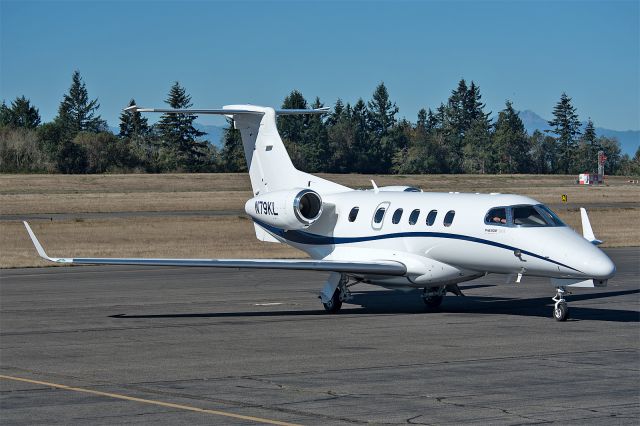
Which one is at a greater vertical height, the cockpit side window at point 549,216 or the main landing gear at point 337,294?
the cockpit side window at point 549,216

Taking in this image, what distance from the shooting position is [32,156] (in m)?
124

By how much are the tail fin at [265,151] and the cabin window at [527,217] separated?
263 inches

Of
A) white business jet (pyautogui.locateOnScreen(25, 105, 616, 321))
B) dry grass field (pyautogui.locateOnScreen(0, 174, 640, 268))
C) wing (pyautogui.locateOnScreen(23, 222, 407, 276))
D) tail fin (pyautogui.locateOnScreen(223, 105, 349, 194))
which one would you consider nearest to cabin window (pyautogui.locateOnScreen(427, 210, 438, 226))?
white business jet (pyautogui.locateOnScreen(25, 105, 616, 321))

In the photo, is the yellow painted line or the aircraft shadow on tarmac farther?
the aircraft shadow on tarmac

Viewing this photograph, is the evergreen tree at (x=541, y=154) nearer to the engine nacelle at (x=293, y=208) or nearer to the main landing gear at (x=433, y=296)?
the engine nacelle at (x=293, y=208)

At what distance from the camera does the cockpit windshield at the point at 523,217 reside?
846 inches

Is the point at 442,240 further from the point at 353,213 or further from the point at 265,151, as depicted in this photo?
the point at 265,151

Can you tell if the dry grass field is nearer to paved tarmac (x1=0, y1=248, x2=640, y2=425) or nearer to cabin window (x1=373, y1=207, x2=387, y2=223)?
paved tarmac (x1=0, y1=248, x2=640, y2=425)

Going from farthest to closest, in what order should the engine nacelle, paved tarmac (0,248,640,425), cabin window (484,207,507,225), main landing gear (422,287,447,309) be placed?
1. the engine nacelle
2. main landing gear (422,287,447,309)
3. cabin window (484,207,507,225)
4. paved tarmac (0,248,640,425)

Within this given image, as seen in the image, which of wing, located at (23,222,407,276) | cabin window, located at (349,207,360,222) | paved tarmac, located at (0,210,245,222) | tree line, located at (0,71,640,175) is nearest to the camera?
wing, located at (23,222,407,276)

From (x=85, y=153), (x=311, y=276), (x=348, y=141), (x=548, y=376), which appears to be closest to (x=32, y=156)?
(x=85, y=153)

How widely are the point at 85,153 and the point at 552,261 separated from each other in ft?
359

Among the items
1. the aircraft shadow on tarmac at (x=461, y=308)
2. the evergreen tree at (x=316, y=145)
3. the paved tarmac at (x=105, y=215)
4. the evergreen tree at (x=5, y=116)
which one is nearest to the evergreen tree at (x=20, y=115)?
the evergreen tree at (x=5, y=116)

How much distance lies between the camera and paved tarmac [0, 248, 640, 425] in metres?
12.6
